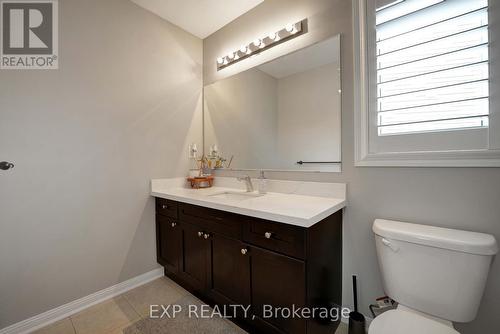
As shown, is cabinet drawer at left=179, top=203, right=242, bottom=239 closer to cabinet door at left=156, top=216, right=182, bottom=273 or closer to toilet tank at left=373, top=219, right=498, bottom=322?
cabinet door at left=156, top=216, right=182, bottom=273

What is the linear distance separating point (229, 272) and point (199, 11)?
2227mm

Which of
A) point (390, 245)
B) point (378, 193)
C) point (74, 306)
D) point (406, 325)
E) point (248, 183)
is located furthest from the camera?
point (248, 183)

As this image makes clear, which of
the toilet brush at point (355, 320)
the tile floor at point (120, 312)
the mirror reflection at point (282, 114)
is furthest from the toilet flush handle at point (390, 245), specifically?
the tile floor at point (120, 312)

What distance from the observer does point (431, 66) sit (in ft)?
3.68

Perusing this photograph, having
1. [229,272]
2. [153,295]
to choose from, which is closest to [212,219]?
[229,272]

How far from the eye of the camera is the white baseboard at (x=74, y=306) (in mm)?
1331

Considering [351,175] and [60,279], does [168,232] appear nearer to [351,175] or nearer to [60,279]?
[60,279]

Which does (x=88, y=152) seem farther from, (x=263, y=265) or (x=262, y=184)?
(x=263, y=265)

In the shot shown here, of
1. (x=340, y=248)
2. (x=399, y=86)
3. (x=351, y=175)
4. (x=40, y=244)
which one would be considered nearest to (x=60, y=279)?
(x=40, y=244)

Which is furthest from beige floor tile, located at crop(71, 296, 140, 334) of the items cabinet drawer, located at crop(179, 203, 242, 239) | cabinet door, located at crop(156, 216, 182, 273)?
cabinet drawer, located at crop(179, 203, 242, 239)

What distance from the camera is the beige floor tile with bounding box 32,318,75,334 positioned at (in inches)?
53.3

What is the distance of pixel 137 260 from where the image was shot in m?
1.88

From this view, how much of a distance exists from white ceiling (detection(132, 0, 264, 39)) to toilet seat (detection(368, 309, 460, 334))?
7.76ft

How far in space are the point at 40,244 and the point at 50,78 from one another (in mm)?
1128
